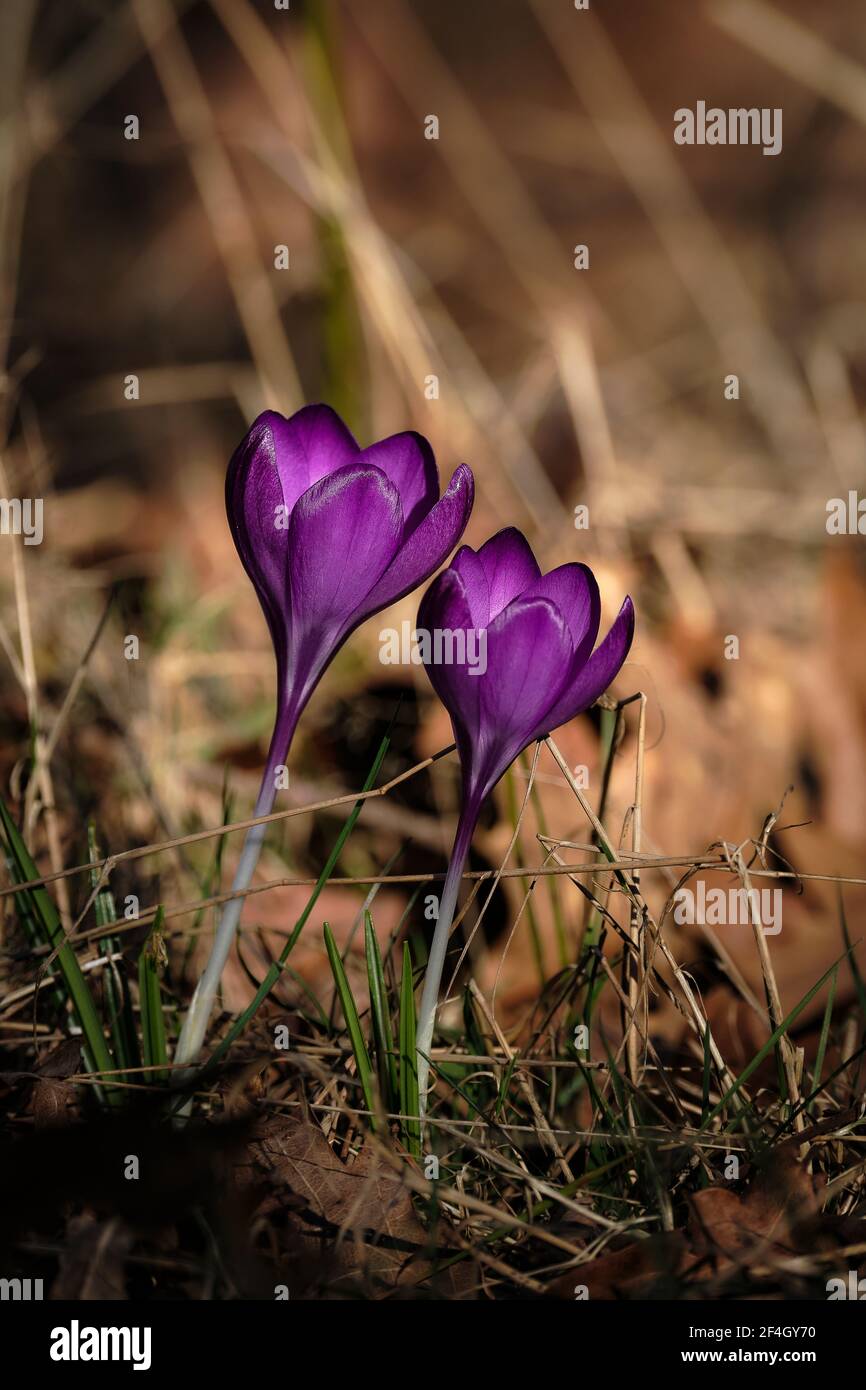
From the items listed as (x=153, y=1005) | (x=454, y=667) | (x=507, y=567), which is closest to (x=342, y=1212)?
(x=153, y=1005)

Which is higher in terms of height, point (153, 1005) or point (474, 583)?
point (474, 583)

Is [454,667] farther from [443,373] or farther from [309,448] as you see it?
[443,373]

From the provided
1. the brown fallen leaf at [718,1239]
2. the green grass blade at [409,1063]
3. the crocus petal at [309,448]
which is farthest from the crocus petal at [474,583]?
the brown fallen leaf at [718,1239]

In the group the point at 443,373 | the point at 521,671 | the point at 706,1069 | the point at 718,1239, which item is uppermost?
the point at 443,373

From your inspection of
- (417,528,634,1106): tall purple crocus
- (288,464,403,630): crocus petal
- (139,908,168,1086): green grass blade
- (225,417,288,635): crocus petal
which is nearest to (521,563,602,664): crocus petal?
(417,528,634,1106): tall purple crocus

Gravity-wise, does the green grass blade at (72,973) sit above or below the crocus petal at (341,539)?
below

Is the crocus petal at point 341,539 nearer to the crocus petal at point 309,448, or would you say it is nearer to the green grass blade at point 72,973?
the crocus petal at point 309,448

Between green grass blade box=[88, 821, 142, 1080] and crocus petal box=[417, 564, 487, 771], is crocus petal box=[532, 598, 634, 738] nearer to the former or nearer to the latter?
crocus petal box=[417, 564, 487, 771]

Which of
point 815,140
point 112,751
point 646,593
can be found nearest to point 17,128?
point 112,751

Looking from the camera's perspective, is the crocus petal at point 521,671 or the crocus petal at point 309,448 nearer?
the crocus petal at point 521,671

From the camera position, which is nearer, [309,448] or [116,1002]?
[309,448]
